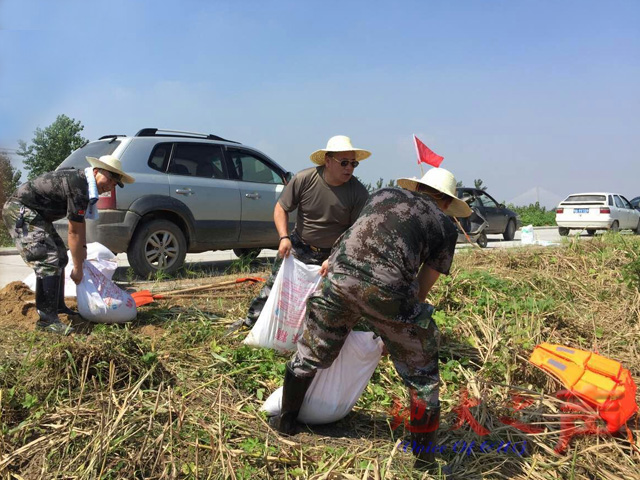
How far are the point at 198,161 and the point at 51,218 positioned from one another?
3393mm

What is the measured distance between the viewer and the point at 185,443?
2.78 metres

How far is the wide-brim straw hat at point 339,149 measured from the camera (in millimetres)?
4328

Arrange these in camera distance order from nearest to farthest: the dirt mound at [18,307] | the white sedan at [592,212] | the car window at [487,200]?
1. the dirt mound at [18,307]
2. the car window at [487,200]
3. the white sedan at [592,212]

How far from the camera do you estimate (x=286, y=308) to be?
4277 mm

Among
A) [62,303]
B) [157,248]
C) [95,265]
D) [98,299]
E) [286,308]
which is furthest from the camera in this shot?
[157,248]

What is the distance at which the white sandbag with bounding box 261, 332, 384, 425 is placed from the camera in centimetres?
322

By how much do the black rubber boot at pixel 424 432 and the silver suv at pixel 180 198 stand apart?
5116 mm

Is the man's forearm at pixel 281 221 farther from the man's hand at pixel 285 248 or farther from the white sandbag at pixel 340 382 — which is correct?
the white sandbag at pixel 340 382

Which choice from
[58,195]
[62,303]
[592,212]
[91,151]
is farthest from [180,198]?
[592,212]

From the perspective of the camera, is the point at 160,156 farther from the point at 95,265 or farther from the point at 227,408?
the point at 227,408

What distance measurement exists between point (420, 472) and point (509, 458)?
2.18 feet

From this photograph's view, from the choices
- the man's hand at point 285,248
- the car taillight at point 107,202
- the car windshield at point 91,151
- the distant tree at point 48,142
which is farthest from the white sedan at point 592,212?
the distant tree at point 48,142

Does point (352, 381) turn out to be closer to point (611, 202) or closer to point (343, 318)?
point (343, 318)

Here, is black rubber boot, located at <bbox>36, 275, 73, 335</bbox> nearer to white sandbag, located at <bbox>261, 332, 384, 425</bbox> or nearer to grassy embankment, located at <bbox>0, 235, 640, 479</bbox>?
grassy embankment, located at <bbox>0, 235, 640, 479</bbox>
